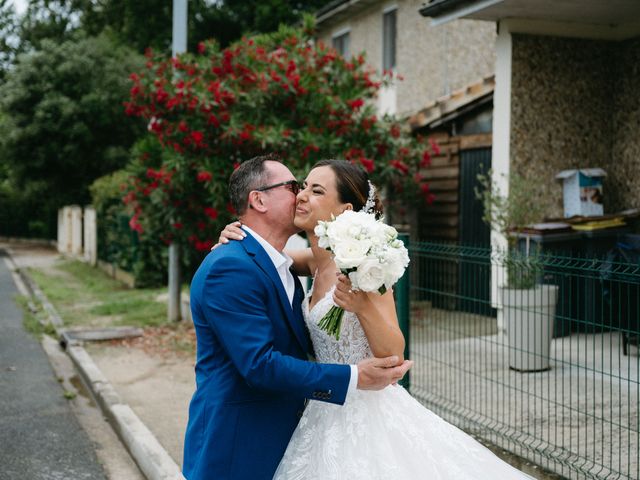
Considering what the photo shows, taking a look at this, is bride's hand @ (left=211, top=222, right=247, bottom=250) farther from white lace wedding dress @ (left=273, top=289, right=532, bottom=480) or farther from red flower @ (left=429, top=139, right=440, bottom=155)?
red flower @ (left=429, top=139, right=440, bottom=155)

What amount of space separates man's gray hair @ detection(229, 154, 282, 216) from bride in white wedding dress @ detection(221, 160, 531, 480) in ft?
0.41

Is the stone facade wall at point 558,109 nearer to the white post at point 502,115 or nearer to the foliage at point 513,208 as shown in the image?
the white post at point 502,115

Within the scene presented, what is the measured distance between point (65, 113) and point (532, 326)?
876 inches

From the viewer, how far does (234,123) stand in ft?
32.6

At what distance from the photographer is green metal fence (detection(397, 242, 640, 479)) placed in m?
4.67

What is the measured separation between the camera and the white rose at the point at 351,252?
2.73 metres

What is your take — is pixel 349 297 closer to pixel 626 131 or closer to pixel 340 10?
pixel 626 131

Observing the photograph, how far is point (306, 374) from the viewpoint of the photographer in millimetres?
2744

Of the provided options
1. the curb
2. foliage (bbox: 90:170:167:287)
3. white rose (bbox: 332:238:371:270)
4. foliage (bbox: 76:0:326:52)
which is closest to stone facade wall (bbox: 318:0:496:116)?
foliage (bbox: 90:170:167:287)

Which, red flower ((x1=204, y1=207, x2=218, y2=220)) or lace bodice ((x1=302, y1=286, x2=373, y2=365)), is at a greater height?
red flower ((x1=204, y1=207, x2=218, y2=220))

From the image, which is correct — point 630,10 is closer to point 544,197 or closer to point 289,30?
point 544,197

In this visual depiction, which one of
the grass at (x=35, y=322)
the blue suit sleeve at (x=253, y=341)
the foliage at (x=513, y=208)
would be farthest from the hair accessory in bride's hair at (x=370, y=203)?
the grass at (x=35, y=322)

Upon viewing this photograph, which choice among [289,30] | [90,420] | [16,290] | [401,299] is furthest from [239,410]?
[16,290]

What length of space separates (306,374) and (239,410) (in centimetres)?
33
